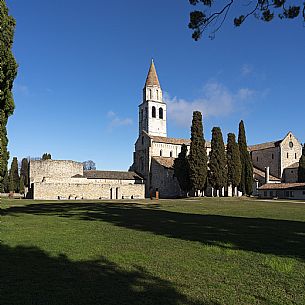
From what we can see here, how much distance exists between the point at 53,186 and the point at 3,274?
38289mm

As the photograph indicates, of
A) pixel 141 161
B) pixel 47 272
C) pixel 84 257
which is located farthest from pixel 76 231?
pixel 141 161

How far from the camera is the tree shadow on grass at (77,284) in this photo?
4.45 m

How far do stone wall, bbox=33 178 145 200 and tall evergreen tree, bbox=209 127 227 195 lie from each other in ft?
38.6

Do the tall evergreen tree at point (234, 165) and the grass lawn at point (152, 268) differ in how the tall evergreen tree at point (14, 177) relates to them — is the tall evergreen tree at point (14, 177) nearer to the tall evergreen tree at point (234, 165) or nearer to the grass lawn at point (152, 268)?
the tall evergreen tree at point (234, 165)

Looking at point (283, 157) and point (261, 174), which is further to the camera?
point (261, 174)

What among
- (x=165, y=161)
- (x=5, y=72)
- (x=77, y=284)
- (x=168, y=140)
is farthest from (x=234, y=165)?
(x=77, y=284)

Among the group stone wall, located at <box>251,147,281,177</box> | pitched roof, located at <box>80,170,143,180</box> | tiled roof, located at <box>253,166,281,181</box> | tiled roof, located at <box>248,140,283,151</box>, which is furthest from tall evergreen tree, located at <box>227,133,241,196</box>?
tiled roof, located at <box>248,140,283,151</box>

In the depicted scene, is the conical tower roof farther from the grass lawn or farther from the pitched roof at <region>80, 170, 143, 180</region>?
the grass lawn

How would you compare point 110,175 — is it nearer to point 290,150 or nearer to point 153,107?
point 153,107

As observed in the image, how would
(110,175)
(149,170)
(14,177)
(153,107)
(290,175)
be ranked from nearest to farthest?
(110,175), (149,170), (290,175), (14,177), (153,107)

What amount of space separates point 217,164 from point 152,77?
31.5 meters

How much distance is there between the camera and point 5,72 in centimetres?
1121

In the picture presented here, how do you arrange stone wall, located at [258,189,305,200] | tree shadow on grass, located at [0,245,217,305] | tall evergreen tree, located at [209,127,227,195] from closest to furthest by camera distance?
tree shadow on grass, located at [0,245,217,305] → tall evergreen tree, located at [209,127,227,195] → stone wall, located at [258,189,305,200]

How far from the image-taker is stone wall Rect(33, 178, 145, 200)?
4188cm
